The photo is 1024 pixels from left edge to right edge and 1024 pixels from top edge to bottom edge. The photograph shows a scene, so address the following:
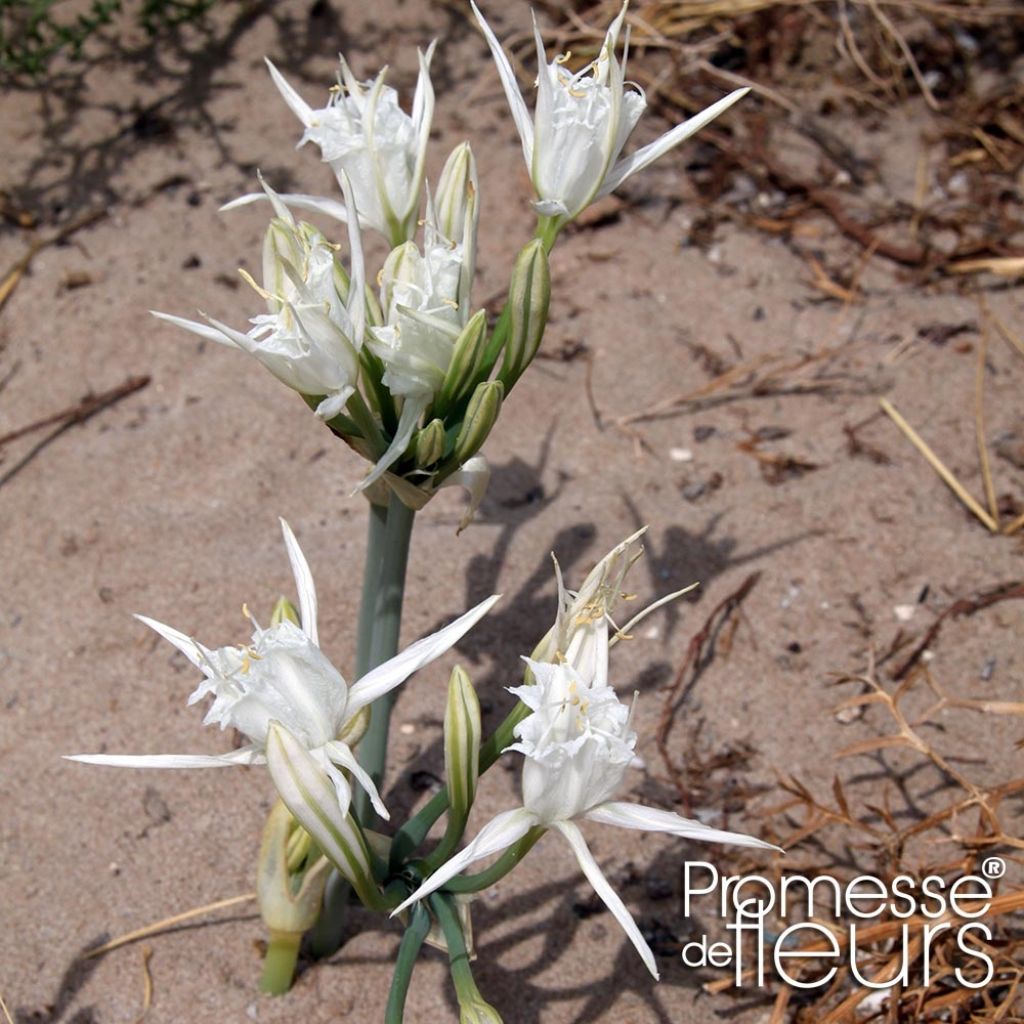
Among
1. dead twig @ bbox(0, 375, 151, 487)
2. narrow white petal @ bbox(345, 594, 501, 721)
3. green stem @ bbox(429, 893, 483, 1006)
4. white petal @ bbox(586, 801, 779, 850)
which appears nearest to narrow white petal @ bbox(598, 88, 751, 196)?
narrow white petal @ bbox(345, 594, 501, 721)

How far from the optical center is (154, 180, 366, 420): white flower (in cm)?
114

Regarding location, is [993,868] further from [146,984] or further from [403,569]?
[146,984]

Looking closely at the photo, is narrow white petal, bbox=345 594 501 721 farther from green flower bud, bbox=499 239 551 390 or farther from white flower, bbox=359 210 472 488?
green flower bud, bbox=499 239 551 390

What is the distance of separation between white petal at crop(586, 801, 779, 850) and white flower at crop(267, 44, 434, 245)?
26.7 inches

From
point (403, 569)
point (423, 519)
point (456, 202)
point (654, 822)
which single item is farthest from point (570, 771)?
point (423, 519)

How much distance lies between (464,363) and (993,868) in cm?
106

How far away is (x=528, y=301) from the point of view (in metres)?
1.25

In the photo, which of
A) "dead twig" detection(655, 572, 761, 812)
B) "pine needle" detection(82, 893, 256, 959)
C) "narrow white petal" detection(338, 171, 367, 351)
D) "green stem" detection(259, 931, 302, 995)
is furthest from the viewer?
"dead twig" detection(655, 572, 761, 812)

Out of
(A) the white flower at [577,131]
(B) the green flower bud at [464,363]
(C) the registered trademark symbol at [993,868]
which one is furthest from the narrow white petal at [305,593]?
(C) the registered trademark symbol at [993,868]

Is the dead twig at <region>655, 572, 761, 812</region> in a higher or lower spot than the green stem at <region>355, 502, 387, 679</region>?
lower

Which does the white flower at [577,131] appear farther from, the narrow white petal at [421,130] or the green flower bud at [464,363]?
the green flower bud at [464,363]

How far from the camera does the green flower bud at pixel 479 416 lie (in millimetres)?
1199

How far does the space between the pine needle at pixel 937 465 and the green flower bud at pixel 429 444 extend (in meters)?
1.30

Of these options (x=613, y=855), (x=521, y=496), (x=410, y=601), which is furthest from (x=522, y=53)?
(x=613, y=855)
